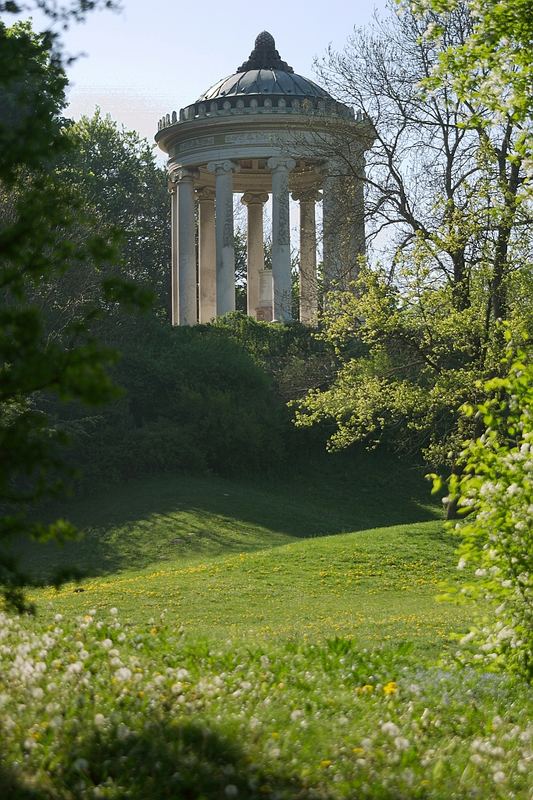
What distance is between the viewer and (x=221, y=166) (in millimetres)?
46781

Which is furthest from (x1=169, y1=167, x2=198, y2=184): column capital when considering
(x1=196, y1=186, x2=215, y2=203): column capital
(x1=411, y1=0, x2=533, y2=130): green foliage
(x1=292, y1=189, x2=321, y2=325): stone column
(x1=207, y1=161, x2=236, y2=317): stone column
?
(x1=411, y1=0, x2=533, y2=130): green foliage

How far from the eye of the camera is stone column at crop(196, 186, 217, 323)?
52.8m

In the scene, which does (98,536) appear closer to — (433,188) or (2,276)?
(433,188)

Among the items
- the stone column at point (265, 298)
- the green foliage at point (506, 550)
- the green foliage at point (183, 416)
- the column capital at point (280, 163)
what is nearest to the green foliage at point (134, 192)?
the stone column at point (265, 298)

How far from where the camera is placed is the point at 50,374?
5.64 metres

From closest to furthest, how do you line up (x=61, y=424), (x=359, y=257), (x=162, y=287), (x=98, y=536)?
(x=359, y=257)
(x=98, y=536)
(x=61, y=424)
(x=162, y=287)

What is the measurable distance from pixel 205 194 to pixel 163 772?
4761cm

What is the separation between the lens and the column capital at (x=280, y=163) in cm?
4578

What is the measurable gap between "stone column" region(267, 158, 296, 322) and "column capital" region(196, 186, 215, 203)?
6.50 metres

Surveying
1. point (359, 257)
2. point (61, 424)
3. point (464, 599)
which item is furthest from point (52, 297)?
point (464, 599)

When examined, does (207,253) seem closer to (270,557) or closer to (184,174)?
(184,174)

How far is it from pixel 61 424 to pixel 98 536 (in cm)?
532

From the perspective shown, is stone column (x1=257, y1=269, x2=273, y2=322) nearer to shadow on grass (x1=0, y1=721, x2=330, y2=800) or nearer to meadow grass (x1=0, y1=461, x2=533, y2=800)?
meadow grass (x1=0, y1=461, x2=533, y2=800)

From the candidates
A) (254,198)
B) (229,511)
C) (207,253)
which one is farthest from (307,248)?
(229,511)
